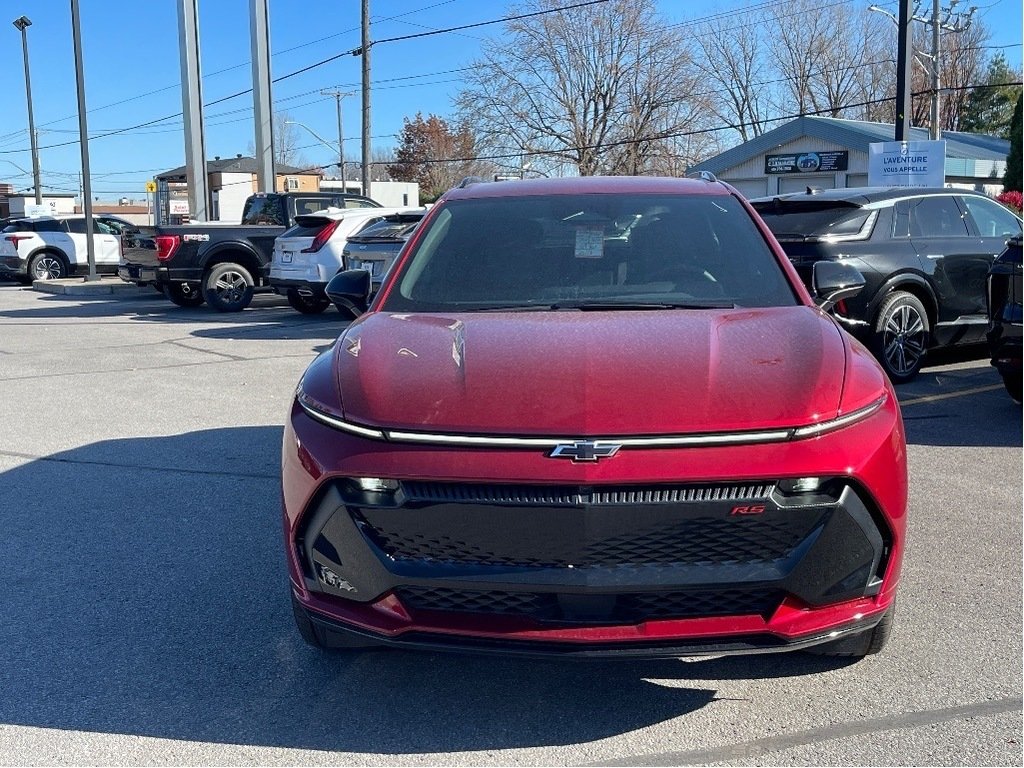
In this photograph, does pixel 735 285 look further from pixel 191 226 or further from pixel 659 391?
pixel 191 226

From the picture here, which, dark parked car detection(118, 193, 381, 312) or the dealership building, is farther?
the dealership building

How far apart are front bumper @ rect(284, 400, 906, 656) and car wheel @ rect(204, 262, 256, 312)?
14.3 m

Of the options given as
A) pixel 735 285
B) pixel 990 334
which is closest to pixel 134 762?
pixel 735 285

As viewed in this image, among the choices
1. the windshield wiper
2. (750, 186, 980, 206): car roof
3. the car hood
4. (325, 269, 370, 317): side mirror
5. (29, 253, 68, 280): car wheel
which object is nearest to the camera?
the car hood

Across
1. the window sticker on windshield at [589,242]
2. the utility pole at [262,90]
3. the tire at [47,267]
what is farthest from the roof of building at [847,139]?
the window sticker on windshield at [589,242]

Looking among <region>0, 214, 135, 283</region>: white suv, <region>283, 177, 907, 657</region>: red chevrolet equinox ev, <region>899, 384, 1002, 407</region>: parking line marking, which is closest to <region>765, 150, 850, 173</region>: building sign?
<region>0, 214, 135, 283</region>: white suv

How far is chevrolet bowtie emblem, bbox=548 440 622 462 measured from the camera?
8.76 ft

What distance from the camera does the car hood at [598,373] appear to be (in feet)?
9.14

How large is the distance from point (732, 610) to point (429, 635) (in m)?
0.82

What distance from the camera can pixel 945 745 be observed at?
2938 mm

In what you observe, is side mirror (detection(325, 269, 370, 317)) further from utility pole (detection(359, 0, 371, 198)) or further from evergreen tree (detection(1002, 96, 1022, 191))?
evergreen tree (detection(1002, 96, 1022, 191))

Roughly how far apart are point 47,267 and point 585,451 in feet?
82.7

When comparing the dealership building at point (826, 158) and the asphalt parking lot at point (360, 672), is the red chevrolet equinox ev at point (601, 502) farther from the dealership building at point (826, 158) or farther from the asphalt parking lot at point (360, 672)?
the dealership building at point (826, 158)

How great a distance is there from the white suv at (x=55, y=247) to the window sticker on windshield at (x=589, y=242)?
21.8 m
